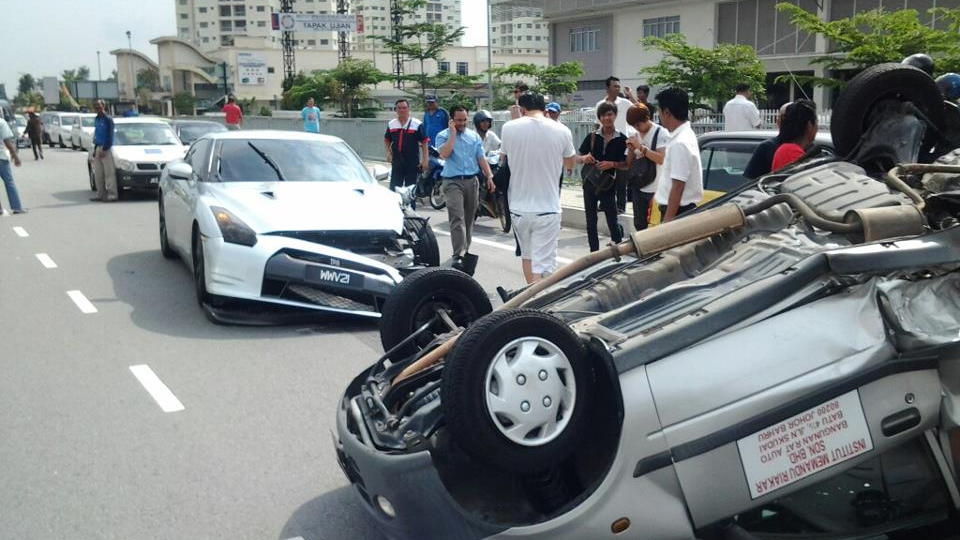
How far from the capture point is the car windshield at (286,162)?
28.6 feet

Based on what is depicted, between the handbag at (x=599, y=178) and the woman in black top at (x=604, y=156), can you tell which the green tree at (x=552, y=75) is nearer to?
the woman in black top at (x=604, y=156)

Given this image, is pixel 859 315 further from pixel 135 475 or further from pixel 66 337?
pixel 66 337

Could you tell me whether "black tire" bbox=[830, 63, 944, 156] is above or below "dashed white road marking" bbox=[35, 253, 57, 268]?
above

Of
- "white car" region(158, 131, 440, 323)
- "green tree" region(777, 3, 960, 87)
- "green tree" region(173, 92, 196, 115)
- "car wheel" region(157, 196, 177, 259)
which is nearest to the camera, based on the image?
"white car" region(158, 131, 440, 323)

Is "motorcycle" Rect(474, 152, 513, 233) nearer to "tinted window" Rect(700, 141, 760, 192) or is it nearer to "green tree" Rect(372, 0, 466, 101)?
"tinted window" Rect(700, 141, 760, 192)

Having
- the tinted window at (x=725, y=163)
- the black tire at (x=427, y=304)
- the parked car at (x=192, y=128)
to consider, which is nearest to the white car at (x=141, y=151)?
the parked car at (x=192, y=128)

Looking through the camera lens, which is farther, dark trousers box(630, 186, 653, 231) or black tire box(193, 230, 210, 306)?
dark trousers box(630, 186, 653, 231)

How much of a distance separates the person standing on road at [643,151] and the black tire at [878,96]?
3923 millimetres

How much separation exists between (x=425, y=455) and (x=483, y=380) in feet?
1.09

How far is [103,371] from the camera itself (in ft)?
21.3

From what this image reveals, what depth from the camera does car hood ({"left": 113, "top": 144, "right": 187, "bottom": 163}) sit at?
17812 millimetres

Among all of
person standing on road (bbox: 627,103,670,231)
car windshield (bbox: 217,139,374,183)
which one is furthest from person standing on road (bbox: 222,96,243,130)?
person standing on road (bbox: 627,103,670,231)

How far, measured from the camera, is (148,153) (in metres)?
18.1

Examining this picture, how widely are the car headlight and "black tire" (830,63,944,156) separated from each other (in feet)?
15.2
